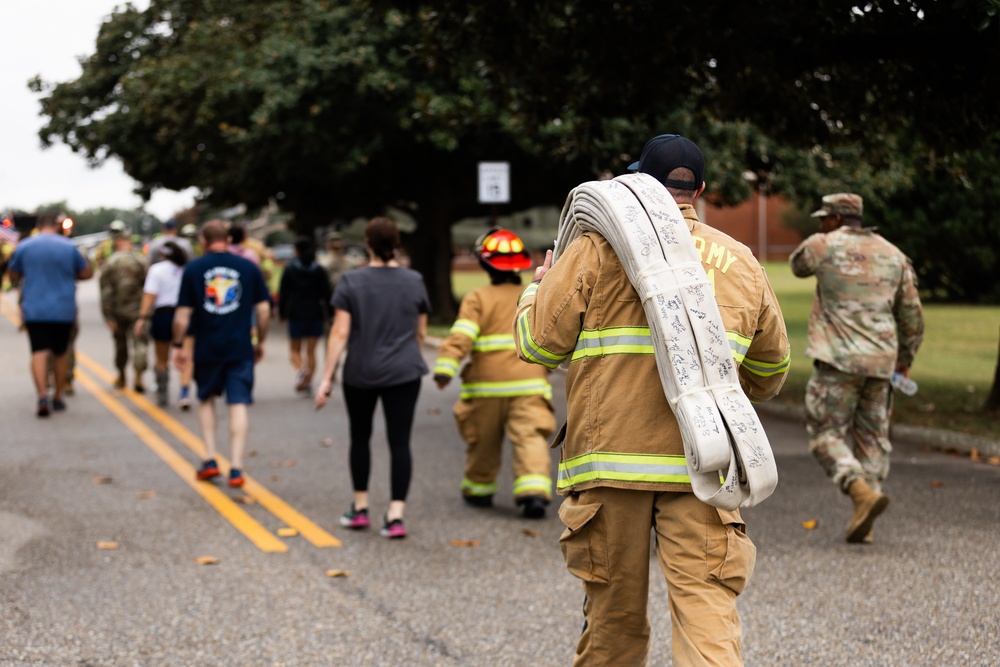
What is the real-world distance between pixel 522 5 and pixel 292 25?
39.7ft

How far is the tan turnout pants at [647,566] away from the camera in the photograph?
3348 mm

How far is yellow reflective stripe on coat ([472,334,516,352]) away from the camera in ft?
24.5

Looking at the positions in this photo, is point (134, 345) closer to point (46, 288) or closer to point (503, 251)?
point (46, 288)

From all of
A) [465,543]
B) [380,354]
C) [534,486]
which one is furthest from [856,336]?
[380,354]

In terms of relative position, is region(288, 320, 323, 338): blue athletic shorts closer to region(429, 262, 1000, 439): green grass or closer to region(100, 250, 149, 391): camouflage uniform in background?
region(100, 250, 149, 391): camouflage uniform in background

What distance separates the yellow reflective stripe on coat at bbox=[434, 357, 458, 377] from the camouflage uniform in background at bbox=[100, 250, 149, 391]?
7.18 metres

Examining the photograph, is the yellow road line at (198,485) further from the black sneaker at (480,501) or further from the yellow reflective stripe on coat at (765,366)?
the yellow reflective stripe on coat at (765,366)

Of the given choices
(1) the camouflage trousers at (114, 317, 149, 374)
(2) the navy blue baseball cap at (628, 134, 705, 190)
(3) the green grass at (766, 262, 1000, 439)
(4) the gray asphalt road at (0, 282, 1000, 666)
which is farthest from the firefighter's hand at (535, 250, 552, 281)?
(1) the camouflage trousers at (114, 317, 149, 374)

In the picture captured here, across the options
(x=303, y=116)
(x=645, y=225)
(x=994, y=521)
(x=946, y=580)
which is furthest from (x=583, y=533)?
(x=303, y=116)

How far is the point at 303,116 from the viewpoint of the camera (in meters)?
20.4

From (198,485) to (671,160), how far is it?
5872 millimetres

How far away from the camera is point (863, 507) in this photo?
21.4ft

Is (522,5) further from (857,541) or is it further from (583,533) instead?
(583,533)

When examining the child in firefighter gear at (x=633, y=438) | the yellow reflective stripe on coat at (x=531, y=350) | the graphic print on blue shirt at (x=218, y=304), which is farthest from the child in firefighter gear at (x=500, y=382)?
the child in firefighter gear at (x=633, y=438)
